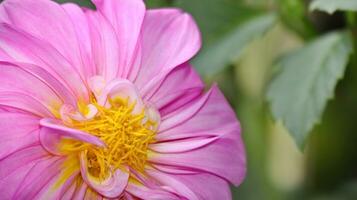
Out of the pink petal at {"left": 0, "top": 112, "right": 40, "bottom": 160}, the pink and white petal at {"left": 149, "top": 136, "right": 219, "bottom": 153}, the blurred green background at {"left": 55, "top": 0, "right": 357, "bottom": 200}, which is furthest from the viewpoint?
the blurred green background at {"left": 55, "top": 0, "right": 357, "bottom": 200}

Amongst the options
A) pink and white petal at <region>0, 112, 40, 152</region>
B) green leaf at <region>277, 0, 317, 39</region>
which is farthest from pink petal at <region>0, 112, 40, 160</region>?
green leaf at <region>277, 0, 317, 39</region>

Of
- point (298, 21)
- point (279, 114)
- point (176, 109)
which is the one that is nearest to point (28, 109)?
point (176, 109)

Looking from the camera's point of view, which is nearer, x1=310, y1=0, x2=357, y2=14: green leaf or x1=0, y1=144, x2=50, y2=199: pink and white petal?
x1=0, y1=144, x2=50, y2=199: pink and white petal

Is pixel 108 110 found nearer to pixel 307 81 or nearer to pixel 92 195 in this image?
pixel 92 195

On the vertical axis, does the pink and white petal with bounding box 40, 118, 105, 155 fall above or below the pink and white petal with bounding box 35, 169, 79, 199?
above

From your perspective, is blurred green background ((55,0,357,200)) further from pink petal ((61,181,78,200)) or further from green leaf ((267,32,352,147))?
pink petal ((61,181,78,200))

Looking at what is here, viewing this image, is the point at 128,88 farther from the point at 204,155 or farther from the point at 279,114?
the point at 279,114

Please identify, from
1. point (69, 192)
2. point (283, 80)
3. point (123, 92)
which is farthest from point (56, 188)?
point (283, 80)
